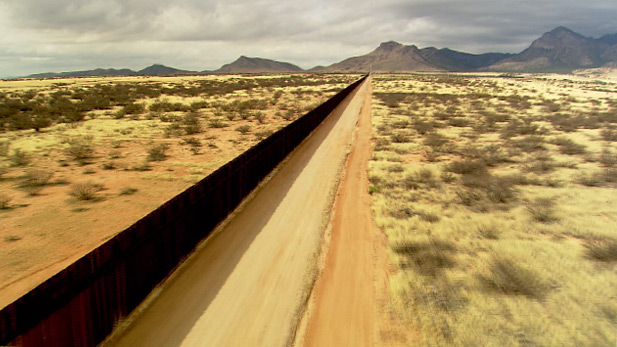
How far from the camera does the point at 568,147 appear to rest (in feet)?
55.9

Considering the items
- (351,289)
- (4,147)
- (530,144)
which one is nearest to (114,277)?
(351,289)

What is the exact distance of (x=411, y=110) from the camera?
3253 centimetres

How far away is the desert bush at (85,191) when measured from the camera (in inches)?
401

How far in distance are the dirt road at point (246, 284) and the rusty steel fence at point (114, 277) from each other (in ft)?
1.07

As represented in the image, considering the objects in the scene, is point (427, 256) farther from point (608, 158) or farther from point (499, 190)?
point (608, 158)

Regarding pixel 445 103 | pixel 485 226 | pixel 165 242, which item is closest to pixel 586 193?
pixel 485 226

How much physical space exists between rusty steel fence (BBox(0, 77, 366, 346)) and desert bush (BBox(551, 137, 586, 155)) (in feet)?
53.1

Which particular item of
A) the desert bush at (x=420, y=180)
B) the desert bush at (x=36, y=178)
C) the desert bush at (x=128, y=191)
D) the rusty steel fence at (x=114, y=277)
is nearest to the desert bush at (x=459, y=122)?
the desert bush at (x=420, y=180)

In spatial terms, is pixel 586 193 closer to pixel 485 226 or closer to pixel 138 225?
pixel 485 226

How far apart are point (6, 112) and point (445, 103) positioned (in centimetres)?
4067

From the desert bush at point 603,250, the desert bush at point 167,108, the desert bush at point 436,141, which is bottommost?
the desert bush at point 603,250

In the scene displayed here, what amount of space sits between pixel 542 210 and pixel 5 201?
14952mm

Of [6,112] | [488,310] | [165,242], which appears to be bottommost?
[488,310]

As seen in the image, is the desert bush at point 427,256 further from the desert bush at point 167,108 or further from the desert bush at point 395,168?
the desert bush at point 167,108
